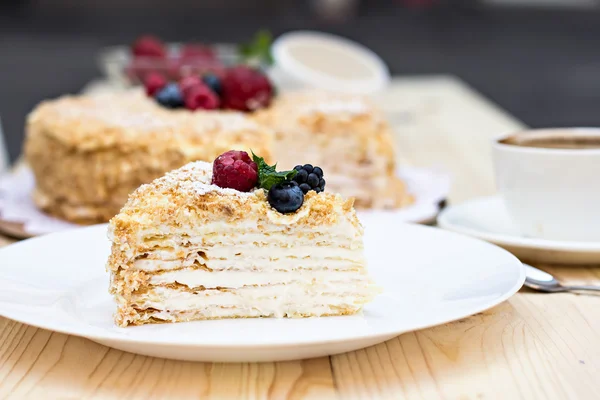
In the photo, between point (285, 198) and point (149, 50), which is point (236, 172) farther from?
point (149, 50)

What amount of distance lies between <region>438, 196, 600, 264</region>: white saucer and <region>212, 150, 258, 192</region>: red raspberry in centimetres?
60

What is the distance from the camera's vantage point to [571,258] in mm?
1833

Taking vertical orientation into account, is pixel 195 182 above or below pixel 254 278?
above

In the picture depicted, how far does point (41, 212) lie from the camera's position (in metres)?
2.45

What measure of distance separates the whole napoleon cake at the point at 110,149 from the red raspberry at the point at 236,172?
728 mm

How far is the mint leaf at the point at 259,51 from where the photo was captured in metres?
3.37

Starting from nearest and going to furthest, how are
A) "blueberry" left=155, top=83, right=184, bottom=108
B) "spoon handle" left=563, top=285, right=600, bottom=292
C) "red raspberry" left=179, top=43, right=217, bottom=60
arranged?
"spoon handle" left=563, top=285, right=600, bottom=292, "blueberry" left=155, top=83, right=184, bottom=108, "red raspberry" left=179, top=43, right=217, bottom=60

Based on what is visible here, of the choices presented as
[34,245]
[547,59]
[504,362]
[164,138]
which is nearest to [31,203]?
[164,138]

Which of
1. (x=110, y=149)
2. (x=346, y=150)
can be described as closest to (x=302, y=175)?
(x=110, y=149)

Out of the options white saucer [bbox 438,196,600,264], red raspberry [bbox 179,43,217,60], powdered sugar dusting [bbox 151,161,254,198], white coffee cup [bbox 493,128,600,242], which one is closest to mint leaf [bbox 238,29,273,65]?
red raspberry [bbox 179,43,217,60]

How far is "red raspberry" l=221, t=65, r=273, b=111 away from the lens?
272 centimetres

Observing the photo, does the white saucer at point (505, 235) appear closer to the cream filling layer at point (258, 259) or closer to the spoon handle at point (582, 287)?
the spoon handle at point (582, 287)

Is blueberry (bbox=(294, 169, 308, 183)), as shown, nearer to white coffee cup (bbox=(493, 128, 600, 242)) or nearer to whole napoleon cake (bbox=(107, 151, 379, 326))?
whole napoleon cake (bbox=(107, 151, 379, 326))

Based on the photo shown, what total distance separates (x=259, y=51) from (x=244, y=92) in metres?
0.73
